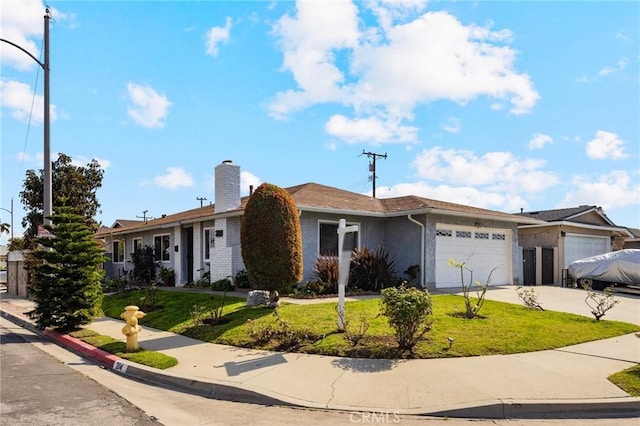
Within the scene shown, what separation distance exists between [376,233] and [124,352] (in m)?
11.4

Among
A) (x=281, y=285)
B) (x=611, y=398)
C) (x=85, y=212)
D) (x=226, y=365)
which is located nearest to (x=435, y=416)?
(x=611, y=398)

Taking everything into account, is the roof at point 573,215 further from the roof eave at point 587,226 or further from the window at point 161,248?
the window at point 161,248

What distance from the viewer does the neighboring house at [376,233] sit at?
54.1 feet

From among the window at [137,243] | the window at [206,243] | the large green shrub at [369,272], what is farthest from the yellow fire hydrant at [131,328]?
the window at [137,243]

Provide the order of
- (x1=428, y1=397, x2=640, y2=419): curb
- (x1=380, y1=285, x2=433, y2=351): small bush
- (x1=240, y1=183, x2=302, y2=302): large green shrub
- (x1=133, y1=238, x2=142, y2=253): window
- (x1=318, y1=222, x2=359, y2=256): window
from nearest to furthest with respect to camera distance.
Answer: (x1=428, y1=397, x2=640, y2=419): curb < (x1=380, y1=285, x2=433, y2=351): small bush < (x1=240, y1=183, x2=302, y2=302): large green shrub < (x1=318, y1=222, x2=359, y2=256): window < (x1=133, y1=238, x2=142, y2=253): window

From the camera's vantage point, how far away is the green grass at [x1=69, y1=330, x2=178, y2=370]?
7.73m

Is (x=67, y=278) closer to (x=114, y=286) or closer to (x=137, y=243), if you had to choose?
(x=114, y=286)

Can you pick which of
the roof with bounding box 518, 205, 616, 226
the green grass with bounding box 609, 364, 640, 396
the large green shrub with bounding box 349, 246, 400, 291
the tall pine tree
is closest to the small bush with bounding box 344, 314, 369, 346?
the green grass with bounding box 609, 364, 640, 396

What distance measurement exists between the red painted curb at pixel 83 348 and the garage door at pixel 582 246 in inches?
803

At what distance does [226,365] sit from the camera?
7500 millimetres

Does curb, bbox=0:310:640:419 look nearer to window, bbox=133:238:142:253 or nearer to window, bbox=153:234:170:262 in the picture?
window, bbox=153:234:170:262

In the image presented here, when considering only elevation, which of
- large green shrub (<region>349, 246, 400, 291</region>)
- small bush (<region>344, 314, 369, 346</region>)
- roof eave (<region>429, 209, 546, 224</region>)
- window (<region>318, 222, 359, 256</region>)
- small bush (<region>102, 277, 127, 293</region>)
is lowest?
small bush (<region>102, 277, 127, 293</region>)
